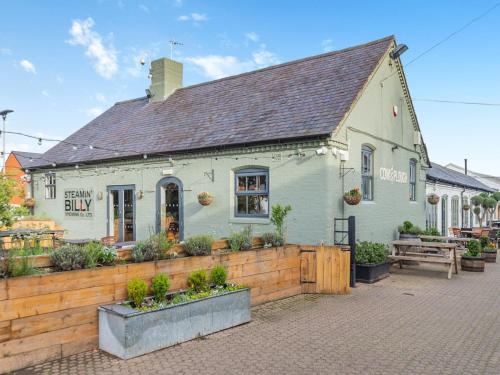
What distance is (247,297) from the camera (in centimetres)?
669

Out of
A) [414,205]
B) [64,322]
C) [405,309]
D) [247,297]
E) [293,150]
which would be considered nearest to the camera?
[64,322]

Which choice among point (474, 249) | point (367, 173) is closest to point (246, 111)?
point (367, 173)

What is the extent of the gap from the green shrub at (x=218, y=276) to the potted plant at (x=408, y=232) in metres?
→ 9.21

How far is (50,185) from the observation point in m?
18.3

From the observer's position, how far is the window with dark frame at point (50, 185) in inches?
714

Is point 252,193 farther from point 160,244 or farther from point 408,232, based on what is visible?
point 408,232

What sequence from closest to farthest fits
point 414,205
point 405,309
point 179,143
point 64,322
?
point 64,322
point 405,309
point 179,143
point 414,205

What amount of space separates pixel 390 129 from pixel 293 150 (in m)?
5.06

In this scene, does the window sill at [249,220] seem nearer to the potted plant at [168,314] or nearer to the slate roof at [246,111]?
the slate roof at [246,111]

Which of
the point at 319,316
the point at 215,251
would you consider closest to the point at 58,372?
the point at 215,251

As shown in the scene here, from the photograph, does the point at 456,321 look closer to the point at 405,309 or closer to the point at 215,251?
the point at 405,309

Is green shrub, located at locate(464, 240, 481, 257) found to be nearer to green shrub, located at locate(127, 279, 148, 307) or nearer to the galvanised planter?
the galvanised planter

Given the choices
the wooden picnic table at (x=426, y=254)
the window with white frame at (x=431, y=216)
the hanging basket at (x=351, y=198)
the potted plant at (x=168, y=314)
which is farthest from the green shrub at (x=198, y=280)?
the window with white frame at (x=431, y=216)

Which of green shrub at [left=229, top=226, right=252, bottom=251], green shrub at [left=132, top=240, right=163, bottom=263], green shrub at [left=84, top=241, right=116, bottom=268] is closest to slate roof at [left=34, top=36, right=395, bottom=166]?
green shrub at [left=229, top=226, right=252, bottom=251]
